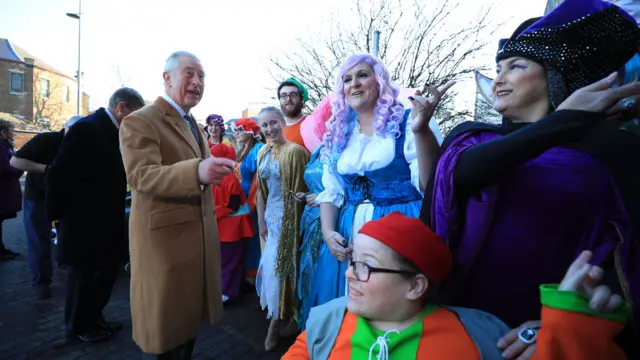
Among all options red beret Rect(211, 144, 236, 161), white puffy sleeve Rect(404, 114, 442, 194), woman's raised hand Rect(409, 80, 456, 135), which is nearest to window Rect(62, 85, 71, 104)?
red beret Rect(211, 144, 236, 161)

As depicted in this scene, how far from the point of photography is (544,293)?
864 mm

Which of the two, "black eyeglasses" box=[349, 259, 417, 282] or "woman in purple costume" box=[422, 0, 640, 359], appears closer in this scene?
"woman in purple costume" box=[422, 0, 640, 359]

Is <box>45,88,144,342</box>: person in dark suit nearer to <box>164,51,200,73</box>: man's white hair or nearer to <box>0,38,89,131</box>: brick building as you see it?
<box>164,51,200,73</box>: man's white hair

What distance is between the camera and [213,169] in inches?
74.9

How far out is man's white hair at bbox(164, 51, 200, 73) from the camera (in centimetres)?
220

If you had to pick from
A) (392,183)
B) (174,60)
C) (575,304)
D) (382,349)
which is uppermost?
(174,60)

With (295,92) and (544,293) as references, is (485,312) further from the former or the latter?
(295,92)

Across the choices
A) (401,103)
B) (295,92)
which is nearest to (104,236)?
(295,92)

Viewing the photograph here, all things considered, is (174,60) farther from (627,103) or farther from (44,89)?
(44,89)

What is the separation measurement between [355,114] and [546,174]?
1381 mm

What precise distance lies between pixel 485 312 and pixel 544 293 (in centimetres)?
30

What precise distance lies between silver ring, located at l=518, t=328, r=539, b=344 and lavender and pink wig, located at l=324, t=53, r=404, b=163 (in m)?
1.20

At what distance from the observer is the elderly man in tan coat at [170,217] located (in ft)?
6.45

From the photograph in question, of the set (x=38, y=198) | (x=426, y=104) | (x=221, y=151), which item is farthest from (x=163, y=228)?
(x=38, y=198)
